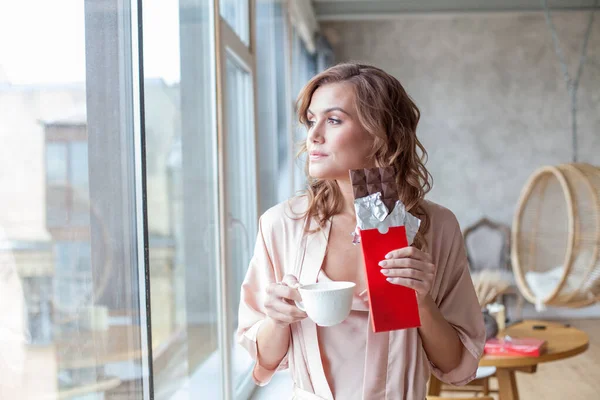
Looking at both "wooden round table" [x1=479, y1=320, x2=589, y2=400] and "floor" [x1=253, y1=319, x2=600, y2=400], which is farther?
"floor" [x1=253, y1=319, x2=600, y2=400]

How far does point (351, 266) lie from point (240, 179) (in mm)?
2012

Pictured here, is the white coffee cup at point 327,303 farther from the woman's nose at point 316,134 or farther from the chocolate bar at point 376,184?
the woman's nose at point 316,134

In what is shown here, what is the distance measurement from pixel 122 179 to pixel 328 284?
0.52m

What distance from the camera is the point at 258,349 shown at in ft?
3.94

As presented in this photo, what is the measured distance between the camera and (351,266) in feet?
3.99

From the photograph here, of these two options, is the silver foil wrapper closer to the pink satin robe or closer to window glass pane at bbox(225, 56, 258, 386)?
the pink satin robe

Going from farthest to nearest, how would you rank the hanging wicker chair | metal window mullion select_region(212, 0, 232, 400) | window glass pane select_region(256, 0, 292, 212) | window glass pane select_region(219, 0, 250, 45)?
the hanging wicker chair
window glass pane select_region(256, 0, 292, 212)
window glass pane select_region(219, 0, 250, 45)
metal window mullion select_region(212, 0, 232, 400)

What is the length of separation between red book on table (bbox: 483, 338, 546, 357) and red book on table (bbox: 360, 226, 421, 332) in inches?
82.3

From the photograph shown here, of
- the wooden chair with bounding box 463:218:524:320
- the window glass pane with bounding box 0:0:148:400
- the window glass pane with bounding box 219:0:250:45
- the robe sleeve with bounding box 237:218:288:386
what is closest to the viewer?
the window glass pane with bounding box 0:0:148:400

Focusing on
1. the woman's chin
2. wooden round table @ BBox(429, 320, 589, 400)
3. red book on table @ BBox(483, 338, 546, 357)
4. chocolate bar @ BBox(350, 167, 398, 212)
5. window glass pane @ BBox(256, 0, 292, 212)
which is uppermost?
window glass pane @ BBox(256, 0, 292, 212)

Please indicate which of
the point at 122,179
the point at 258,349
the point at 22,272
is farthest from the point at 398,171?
the point at 22,272

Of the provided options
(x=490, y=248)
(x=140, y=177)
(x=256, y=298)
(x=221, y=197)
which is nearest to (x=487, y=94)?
(x=490, y=248)

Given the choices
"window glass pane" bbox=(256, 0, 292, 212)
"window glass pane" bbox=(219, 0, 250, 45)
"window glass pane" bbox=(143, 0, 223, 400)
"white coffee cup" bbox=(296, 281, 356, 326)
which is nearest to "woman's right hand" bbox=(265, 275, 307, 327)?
"white coffee cup" bbox=(296, 281, 356, 326)

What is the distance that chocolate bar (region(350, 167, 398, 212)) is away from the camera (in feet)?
3.31
